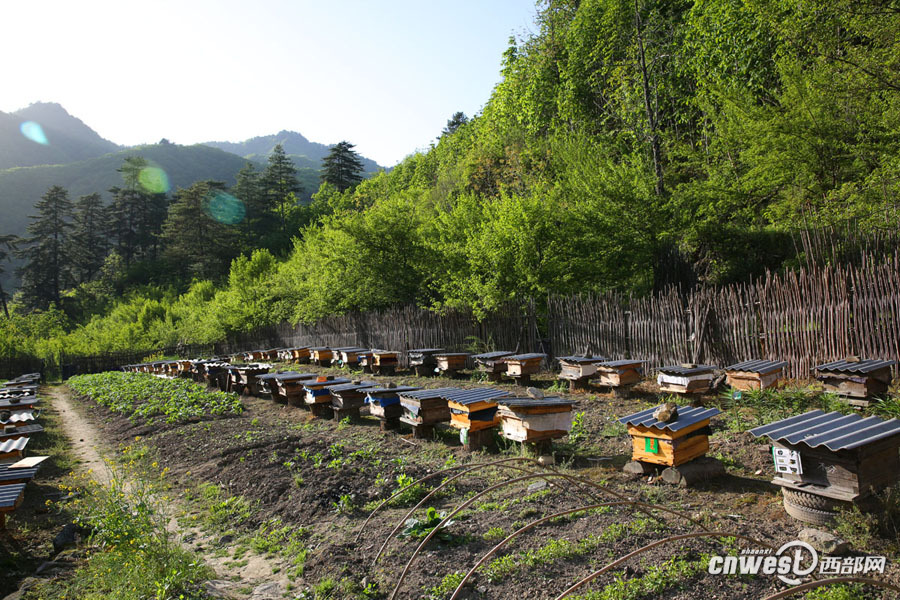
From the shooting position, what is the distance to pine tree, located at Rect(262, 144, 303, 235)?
7255 centimetres

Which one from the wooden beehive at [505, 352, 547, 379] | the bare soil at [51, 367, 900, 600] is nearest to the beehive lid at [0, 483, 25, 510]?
the bare soil at [51, 367, 900, 600]

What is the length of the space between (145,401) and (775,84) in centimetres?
2444

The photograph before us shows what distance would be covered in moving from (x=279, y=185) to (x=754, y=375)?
246 feet

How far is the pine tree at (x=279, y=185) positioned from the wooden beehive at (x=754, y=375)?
69.3m

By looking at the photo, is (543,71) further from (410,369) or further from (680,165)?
(410,369)

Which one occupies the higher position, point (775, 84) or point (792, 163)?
point (775, 84)

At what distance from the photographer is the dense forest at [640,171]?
1334 centimetres

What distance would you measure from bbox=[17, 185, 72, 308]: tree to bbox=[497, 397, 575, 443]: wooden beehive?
79603 millimetres

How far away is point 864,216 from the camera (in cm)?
1195

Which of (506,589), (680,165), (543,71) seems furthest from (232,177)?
(506,589)

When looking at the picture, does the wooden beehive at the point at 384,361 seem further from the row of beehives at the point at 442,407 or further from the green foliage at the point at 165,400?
the green foliage at the point at 165,400

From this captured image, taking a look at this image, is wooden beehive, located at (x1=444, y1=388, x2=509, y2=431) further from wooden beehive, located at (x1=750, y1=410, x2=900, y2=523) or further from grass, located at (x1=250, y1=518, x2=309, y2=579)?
A: wooden beehive, located at (x1=750, y1=410, x2=900, y2=523)

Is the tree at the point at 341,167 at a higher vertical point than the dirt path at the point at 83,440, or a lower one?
higher

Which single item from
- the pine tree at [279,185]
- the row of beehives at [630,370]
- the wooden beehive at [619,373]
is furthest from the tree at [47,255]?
the wooden beehive at [619,373]
